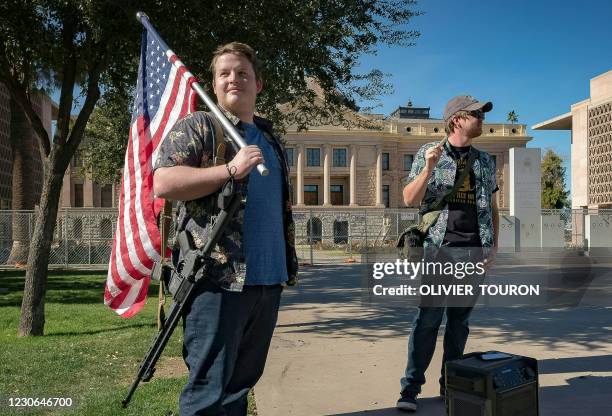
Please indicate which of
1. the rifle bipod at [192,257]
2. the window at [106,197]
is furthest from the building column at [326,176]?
the rifle bipod at [192,257]

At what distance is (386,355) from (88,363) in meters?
2.97

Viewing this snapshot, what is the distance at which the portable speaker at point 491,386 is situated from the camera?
2.75m

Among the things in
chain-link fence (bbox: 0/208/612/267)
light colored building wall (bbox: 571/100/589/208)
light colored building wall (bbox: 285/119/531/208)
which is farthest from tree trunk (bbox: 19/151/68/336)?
light colored building wall (bbox: 285/119/531/208)

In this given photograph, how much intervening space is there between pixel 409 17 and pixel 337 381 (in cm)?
819

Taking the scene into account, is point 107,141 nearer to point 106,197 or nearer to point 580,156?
point 106,197

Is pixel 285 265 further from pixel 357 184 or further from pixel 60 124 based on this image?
pixel 357 184

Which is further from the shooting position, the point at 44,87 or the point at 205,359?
the point at 44,87

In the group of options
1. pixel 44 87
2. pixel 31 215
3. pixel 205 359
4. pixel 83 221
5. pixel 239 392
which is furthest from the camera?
pixel 83 221

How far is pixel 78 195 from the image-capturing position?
66500 mm

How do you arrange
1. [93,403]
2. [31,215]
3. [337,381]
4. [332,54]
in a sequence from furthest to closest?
[31,215] < [332,54] < [337,381] < [93,403]

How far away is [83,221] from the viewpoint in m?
21.7

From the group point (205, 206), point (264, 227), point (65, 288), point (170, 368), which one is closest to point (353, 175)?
point (65, 288)

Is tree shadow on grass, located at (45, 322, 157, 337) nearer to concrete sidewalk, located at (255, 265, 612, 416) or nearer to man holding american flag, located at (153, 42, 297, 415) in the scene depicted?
concrete sidewalk, located at (255, 265, 612, 416)

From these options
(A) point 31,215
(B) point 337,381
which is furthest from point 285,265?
(A) point 31,215
